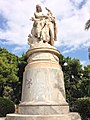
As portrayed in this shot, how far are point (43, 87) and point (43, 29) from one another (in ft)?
9.54

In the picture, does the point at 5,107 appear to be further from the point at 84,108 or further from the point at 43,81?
the point at 43,81

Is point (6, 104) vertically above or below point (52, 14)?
below

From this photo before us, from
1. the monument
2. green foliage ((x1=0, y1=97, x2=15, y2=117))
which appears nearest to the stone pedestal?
Result: the monument

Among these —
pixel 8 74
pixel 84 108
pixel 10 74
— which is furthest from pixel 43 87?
pixel 8 74

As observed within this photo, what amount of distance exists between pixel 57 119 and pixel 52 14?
18.2 feet

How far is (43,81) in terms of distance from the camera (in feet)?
32.7

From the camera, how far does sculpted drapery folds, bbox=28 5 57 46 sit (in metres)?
11.3

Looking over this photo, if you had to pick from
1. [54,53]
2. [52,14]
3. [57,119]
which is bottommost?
[57,119]

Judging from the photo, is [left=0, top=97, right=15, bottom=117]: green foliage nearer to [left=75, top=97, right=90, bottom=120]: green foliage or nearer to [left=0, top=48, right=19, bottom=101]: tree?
[left=75, top=97, right=90, bottom=120]: green foliage

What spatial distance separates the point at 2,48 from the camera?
114 ft

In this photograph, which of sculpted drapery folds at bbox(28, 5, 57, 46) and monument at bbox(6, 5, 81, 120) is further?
sculpted drapery folds at bbox(28, 5, 57, 46)

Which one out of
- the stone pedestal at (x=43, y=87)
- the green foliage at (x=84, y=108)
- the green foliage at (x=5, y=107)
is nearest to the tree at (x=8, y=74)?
the green foliage at (x=5, y=107)

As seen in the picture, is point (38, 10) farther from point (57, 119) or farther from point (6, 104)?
point (6, 104)

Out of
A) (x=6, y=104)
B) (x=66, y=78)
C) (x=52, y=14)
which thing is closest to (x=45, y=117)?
(x=52, y=14)
